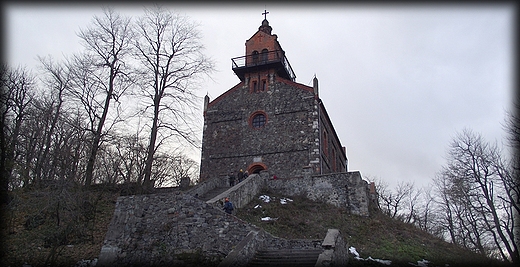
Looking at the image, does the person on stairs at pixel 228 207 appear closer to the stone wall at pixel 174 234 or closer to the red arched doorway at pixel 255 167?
the stone wall at pixel 174 234

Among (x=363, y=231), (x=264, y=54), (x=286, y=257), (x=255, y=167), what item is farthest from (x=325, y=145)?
(x=286, y=257)

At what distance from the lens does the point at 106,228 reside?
17.6 m

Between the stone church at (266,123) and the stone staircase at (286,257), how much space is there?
1249 cm

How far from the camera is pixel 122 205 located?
50.8 feet

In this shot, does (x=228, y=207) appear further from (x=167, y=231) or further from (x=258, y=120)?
(x=258, y=120)

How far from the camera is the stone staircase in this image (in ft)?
38.2

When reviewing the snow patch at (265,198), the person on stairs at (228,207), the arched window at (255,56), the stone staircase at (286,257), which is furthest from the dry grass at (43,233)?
the arched window at (255,56)

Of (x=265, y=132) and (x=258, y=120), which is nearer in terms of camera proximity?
(x=265, y=132)

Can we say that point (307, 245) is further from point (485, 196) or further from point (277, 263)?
point (485, 196)

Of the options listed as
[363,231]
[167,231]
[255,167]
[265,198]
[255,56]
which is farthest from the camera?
[255,56]

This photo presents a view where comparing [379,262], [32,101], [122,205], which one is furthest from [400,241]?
[32,101]

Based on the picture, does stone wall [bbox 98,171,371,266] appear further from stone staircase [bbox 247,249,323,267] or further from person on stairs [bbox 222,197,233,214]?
person on stairs [bbox 222,197,233,214]

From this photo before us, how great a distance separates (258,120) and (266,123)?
0.80 m

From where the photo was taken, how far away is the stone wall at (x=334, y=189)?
65.5 ft
